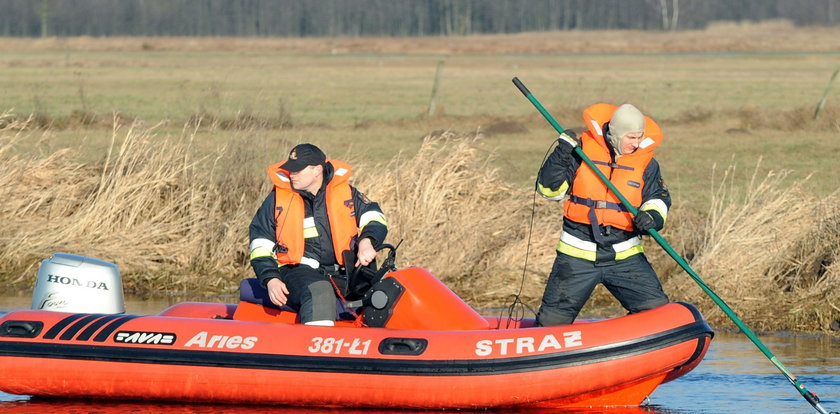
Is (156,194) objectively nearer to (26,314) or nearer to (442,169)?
(442,169)

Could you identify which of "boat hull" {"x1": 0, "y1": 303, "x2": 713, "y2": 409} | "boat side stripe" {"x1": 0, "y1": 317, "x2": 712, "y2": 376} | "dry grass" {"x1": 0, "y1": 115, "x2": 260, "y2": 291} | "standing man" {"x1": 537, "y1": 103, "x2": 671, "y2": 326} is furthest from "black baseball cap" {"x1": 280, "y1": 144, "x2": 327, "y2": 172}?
"dry grass" {"x1": 0, "y1": 115, "x2": 260, "y2": 291}

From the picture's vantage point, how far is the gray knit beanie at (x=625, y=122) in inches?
330

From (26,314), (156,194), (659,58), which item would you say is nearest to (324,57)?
(659,58)

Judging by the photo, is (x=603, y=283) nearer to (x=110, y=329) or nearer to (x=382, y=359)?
(x=382, y=359)

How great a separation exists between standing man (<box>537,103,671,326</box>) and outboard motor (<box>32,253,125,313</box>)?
2.93m

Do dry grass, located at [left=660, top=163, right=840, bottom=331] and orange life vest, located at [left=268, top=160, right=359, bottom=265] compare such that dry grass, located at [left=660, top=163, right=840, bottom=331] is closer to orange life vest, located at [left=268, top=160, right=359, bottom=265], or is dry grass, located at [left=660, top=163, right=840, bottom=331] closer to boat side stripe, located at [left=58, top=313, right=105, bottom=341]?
orange life vest, located at [left=268, top=160, right=359, bottom=265]

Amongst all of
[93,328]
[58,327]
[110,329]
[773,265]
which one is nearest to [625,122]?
[110,329]

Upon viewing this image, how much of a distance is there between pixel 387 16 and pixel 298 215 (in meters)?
112

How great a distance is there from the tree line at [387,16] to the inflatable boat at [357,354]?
319ft

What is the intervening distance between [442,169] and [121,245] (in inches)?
123

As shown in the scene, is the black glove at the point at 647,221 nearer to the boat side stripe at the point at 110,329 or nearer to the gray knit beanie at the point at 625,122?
the gray knit beanie at the point at 625,122

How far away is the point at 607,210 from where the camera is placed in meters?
8.48

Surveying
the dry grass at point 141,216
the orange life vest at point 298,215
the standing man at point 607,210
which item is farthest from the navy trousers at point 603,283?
the dry grass at point 141,216

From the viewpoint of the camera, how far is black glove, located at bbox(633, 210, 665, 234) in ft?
27.3
